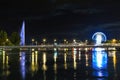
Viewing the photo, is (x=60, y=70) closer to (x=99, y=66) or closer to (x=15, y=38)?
(x=99, y=66)

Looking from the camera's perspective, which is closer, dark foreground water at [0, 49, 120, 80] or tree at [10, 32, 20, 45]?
dark foreground water at [0, 49, 120, 80]

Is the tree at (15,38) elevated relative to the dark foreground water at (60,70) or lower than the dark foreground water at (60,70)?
elevated

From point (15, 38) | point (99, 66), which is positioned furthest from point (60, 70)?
point (15, 38)

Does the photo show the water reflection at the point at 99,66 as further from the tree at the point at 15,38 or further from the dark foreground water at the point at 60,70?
the tree at the point at 15,38

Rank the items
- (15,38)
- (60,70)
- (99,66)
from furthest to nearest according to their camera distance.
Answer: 1. (15,38)
2. (99,66)
3. (60,70)

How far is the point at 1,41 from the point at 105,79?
5846 inches

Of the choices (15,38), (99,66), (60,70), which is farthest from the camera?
(15,38)

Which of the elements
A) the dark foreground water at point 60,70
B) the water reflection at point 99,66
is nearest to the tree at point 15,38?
the water reflection at point 99,66

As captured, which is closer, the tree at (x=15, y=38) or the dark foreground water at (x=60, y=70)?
the dark foreground water at (x=60, y=70)

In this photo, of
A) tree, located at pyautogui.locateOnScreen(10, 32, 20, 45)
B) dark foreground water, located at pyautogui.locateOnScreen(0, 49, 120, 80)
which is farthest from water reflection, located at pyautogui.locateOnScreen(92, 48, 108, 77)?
tree, located at pyautogui.locateOnScreen(10, 32, 20, 45)

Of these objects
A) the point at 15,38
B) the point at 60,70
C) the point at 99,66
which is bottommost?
the point at 60,70

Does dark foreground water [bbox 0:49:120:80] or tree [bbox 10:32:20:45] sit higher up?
tree [bbox 10:32:20:45]

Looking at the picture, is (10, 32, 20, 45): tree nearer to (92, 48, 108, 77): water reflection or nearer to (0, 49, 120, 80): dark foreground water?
(92, 48, 108, 77): water reflection

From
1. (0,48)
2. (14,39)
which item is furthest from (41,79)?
(14,39)
